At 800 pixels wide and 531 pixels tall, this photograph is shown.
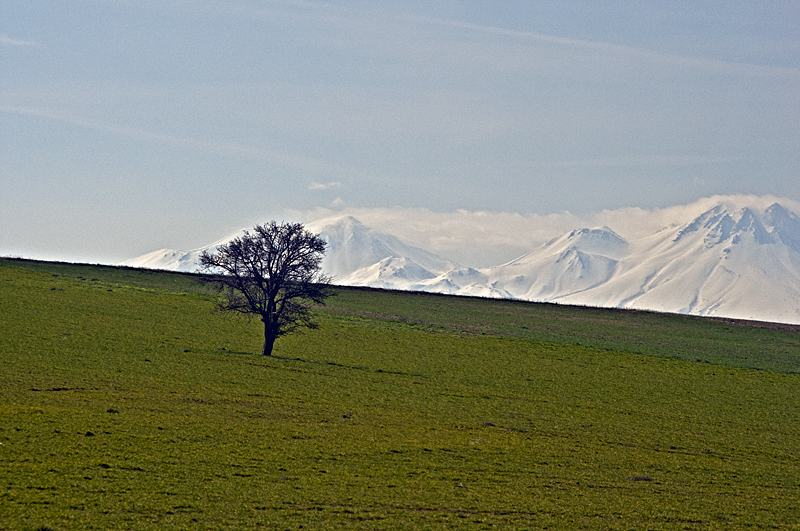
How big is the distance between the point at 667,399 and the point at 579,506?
30.5 m

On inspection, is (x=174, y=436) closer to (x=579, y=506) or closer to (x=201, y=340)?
(x=579, y=506)

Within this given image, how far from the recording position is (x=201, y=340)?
206 ft

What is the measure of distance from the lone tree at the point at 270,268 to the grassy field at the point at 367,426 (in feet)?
12.6

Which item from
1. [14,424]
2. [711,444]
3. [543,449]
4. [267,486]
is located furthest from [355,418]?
[711,444]

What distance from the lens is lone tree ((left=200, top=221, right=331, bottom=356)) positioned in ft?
198

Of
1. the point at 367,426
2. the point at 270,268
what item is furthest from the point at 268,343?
the point at 367,426

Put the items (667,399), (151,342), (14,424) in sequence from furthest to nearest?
1. (151,342)
2. (667,399)
3. (14,424)

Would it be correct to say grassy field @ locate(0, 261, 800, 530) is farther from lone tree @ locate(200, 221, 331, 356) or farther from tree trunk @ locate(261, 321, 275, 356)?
lone tree @ locate(200, 221, 331, 356)

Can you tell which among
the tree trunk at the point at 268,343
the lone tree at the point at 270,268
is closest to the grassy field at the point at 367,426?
the tree trunk at the point at 268,343

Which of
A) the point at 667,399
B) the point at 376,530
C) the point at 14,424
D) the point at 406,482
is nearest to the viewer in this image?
the point at 376,530

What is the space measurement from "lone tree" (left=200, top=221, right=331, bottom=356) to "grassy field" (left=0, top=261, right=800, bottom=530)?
385cm

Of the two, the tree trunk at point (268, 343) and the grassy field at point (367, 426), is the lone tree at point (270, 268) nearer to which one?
the tree trunk at point (268, 343)

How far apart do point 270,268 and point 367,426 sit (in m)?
26.6

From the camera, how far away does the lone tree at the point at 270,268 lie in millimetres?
60281
